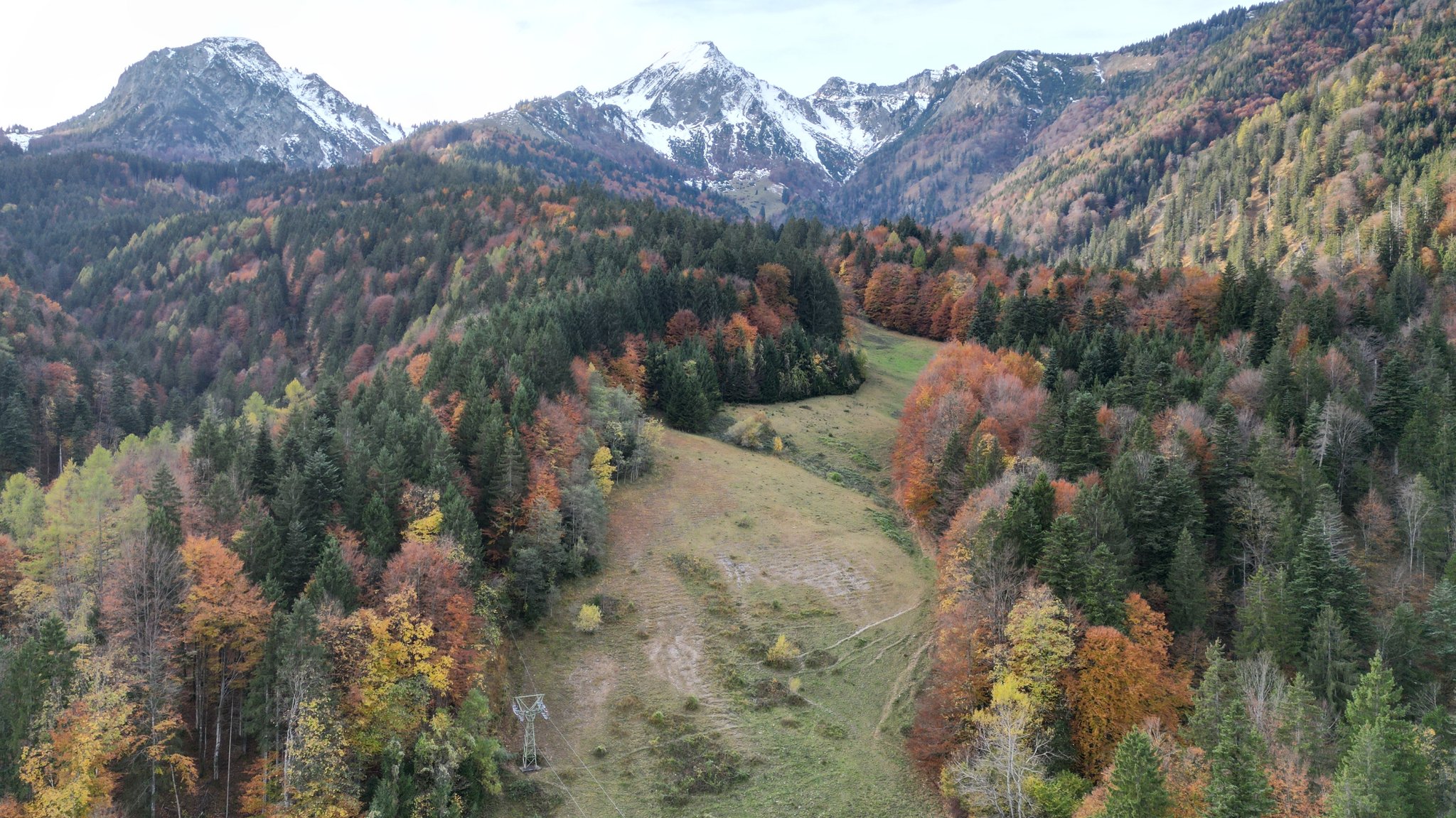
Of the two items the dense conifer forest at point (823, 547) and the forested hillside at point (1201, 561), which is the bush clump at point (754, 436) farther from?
the forested hillside at point (1201, 561)

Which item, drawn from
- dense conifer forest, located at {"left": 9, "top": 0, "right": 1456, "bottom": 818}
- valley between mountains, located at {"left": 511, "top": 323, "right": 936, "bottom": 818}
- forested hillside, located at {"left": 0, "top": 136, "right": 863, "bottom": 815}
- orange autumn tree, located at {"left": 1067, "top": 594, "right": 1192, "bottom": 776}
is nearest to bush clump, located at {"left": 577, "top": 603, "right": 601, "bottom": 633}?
dense conifer forest, located at {"left": 9, "top": 0, "right": 1456, "bottom": 818}

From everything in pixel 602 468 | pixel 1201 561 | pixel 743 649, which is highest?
pixel 1201 561

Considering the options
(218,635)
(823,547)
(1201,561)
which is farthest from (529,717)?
(1201,561)

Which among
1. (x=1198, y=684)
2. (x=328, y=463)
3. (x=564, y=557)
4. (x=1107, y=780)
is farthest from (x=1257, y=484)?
(x=328, y=463)

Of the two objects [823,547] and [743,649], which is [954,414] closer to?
[823,547]

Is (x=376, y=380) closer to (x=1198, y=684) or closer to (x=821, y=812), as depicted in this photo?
(x=821, y=812)
